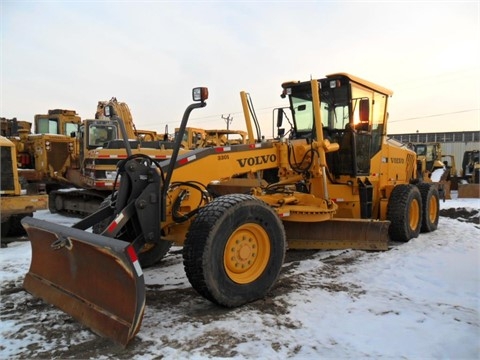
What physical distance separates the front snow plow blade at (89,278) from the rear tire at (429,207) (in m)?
6.70

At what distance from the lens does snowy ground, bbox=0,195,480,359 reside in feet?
11.0

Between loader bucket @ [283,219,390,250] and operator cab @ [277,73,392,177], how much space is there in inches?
38.9

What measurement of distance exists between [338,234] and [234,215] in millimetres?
2713

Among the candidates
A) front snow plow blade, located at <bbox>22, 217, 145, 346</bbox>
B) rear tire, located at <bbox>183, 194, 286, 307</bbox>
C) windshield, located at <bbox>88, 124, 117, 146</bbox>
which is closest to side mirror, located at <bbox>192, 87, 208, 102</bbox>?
rear tire, located at <bbox>183, 194, 286, 307</bbox>

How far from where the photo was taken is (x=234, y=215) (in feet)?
13.7

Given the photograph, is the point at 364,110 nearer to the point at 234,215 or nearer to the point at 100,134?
the point at 234,215

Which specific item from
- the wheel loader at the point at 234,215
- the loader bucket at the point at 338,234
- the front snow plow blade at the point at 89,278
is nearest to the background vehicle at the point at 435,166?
the wheel loader at the point at 234,215

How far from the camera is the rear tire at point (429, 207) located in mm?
8461

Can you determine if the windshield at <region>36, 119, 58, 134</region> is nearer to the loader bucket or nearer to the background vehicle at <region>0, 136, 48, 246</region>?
the background vehicle at <region>0, 136, 48, 246</region>

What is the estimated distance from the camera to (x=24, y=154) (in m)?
13.0

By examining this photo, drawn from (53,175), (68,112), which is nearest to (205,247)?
(53,175)

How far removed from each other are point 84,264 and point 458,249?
234 inches

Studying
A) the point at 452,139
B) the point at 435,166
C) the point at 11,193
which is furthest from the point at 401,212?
the point at 452,139

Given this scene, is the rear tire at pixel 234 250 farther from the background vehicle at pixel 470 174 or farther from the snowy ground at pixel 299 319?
the background vehicle at pixel 470 174
